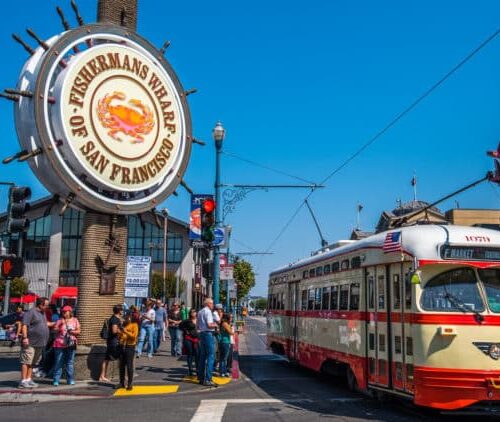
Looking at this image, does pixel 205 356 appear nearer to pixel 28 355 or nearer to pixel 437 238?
pixel 28 355

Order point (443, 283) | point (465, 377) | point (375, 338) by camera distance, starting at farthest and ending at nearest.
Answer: point (375, 338) < point (443, 283) < point (465, 377)

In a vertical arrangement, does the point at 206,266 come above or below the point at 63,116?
below

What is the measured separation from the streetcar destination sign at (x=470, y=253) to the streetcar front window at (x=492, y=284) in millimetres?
206

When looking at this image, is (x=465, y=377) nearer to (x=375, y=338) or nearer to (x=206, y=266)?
(x=375, y=338)

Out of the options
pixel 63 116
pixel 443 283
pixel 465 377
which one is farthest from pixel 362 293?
pixel 63 116

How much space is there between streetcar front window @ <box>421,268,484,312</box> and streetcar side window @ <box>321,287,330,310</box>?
174 inches

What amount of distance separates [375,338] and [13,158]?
8.08 meters

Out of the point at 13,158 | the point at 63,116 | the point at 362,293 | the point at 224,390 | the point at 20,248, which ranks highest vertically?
the point at 63,116

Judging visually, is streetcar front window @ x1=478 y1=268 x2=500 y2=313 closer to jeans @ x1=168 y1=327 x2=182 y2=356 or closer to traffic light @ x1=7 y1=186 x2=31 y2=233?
traffic light @ x1=7 y1=186 x2=31 y2=233

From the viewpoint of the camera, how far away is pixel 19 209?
420 inches

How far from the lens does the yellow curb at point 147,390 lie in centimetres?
1160

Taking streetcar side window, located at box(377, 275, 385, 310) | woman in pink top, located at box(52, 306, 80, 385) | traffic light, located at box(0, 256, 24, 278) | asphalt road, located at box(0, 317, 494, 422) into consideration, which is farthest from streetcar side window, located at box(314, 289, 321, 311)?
traffic light, located at box(0, 256, 24, 278)

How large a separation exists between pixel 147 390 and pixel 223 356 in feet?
9.60

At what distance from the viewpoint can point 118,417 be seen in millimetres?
9273
